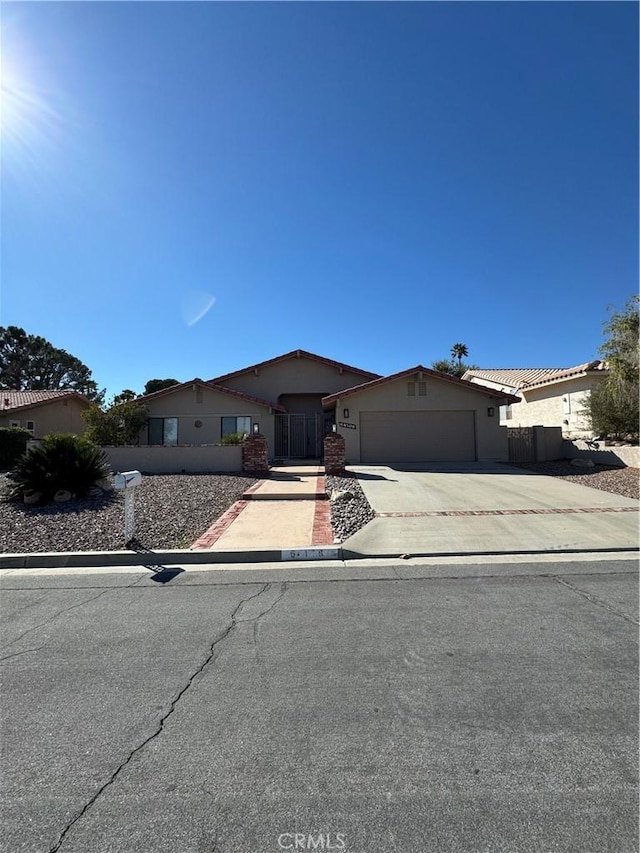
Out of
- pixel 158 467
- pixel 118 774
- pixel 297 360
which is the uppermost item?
pixel 297 360

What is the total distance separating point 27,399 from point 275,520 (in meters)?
25.9

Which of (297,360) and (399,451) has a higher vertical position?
(297,360)

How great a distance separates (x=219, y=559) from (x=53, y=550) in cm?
261

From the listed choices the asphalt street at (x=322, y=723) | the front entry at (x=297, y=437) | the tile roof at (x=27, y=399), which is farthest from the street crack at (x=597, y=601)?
the tile roof at (x=27, y=399)

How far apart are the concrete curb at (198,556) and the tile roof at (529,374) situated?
16430 millimetres

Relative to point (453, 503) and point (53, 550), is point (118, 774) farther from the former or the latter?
point (453, 503)

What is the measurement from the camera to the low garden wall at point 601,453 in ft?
51.3

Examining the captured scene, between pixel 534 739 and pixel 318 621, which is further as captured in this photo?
pixel 318 621

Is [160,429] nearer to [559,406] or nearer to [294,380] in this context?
[294,380]

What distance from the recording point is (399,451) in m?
19.3

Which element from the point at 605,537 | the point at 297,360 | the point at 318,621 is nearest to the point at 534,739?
the point at 318,621

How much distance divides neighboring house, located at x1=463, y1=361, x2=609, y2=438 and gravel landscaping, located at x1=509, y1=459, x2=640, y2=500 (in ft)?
11.1

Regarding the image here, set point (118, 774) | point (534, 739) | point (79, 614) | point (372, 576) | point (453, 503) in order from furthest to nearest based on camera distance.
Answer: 1. point (453, 503)
2. point (372, 576)
3. point (79, 614)
4. point (534, 739)
5. point (118, 774)

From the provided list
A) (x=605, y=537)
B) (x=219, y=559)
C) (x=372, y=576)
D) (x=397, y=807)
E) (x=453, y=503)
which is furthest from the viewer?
(x=453, y=503)
